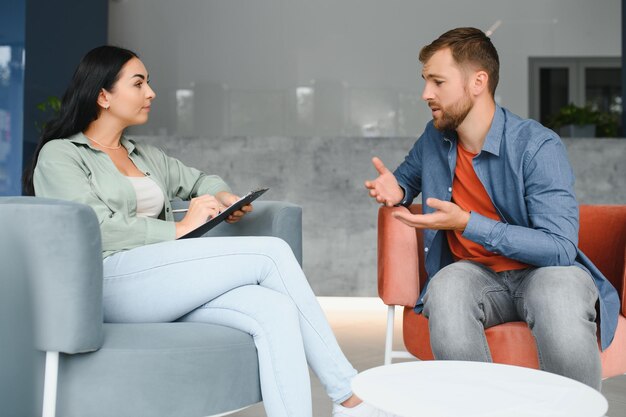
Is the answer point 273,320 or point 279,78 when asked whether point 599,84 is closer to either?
point 279,78

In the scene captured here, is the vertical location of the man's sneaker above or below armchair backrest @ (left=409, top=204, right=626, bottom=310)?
below

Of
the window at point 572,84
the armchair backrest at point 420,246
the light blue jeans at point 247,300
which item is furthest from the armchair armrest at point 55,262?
the window at point 572,84

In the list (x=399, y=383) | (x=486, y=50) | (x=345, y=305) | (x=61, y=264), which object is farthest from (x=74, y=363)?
(x=345, y=305)

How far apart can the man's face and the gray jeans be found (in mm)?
407

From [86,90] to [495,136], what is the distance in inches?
45.3

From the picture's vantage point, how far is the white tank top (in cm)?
211

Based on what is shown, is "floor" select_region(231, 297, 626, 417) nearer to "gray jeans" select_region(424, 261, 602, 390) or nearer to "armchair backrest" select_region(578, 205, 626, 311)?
"armchair backrest" select_region(578, 205, 626, 311)

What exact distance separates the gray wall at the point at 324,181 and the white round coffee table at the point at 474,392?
3.31 metres

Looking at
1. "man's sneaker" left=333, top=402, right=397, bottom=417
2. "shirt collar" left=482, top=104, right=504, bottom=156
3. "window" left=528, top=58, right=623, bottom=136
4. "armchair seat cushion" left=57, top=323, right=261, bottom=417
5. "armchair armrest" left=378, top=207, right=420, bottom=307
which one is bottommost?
"man's sneaker" left=333, top=402, right=397, bottom=417

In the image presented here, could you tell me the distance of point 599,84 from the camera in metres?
7.83

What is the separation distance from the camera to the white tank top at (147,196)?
2109mm

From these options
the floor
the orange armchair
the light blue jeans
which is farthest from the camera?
the floor

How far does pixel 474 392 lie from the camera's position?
1.21 meters

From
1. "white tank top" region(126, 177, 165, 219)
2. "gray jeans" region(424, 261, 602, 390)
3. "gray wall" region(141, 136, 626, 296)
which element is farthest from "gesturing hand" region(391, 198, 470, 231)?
"gray wall" region(141, 136, 626, 296)
